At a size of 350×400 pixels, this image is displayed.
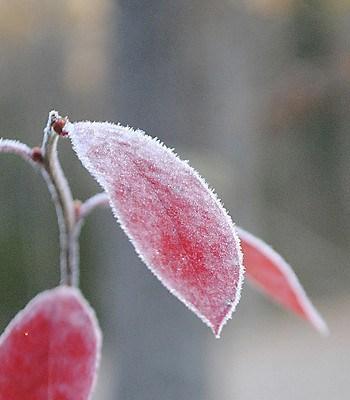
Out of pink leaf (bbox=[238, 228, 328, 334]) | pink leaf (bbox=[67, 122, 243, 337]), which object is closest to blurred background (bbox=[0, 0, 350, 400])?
pink leaf (bbox=[238, 228, 328, 334])

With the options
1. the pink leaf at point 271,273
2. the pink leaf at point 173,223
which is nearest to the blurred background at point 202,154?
the pink leaf at point 271,273

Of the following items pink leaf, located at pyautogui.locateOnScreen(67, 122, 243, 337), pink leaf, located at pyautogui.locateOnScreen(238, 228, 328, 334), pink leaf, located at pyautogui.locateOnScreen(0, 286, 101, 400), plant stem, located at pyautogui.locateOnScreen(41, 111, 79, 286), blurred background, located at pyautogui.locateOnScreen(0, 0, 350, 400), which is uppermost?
pink leaf, located at pyautogui.locateOnScreen(67, 122, 243, 337)

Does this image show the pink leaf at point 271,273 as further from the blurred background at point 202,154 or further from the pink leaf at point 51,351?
the blurred background at point 202,154

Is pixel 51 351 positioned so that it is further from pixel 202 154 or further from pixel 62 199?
pixel 202 154

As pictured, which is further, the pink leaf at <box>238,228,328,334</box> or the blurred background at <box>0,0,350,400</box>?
the blurred background at <box>0,0,350,400</box>

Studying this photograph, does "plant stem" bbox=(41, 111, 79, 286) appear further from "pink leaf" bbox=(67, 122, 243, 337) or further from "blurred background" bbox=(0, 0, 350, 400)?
"blurred background" bbox=(0, 0, 350, 400)

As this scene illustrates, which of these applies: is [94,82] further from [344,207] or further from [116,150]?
[116,150]

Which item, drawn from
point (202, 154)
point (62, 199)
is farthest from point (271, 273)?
point (202, 154)
